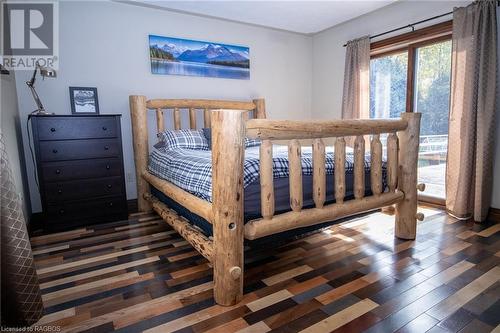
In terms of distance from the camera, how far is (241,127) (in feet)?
4.58

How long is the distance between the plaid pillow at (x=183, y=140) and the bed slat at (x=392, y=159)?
5.54 ft

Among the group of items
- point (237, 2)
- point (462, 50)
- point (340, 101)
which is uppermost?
A: point (237, 2)

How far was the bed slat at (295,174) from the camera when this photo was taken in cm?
158

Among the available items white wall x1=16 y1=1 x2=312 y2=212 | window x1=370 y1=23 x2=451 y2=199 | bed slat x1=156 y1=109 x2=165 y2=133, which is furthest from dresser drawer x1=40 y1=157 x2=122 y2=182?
window x1=370 y1=23 x2=451 y2=199

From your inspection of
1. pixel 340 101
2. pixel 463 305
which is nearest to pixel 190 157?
pixel 463 305

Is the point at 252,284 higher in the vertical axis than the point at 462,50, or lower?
lower

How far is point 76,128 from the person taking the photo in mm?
2576

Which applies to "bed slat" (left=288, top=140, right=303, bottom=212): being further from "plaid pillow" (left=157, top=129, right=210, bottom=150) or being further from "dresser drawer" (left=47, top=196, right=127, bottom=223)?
"dresser drawer" (left=47, top=196, right=127, bottom=223)

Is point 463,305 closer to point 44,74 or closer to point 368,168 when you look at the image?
point 368,168

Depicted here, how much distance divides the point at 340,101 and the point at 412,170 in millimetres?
2053

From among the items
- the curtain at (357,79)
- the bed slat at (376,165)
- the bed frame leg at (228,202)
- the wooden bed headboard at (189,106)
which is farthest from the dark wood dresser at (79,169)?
the curtain at (357,79)

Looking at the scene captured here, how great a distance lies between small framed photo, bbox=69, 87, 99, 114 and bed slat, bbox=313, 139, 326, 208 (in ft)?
7.87

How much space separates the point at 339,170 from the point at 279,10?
7.68 feet
